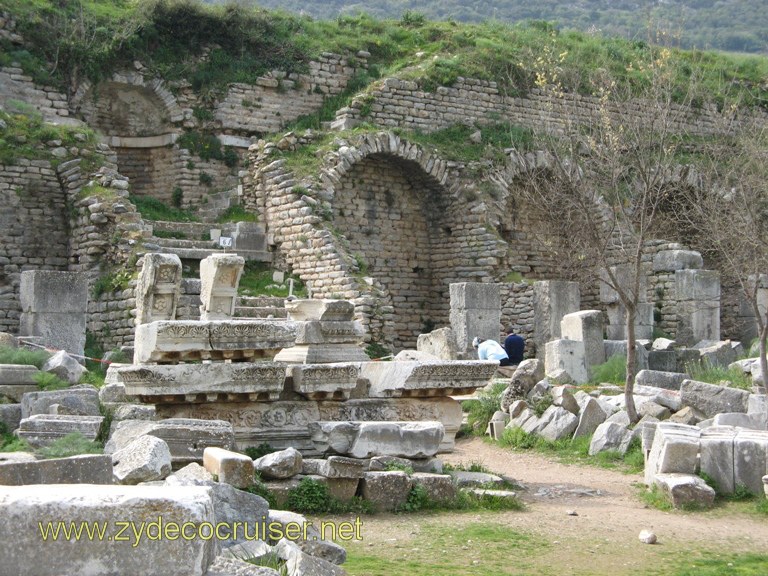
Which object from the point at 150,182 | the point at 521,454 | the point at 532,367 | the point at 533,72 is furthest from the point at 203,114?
the point at 521,454

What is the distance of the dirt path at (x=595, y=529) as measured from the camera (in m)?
8.12

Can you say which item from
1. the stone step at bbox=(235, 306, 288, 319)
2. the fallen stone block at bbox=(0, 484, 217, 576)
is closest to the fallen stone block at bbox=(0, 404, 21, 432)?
the fallen stone block at bbox=(0, 484, 217, 576)

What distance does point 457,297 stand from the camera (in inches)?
779

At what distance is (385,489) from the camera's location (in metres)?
9.48

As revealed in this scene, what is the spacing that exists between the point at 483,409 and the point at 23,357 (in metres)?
5.79

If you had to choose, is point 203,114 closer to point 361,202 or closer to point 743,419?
point 361,202

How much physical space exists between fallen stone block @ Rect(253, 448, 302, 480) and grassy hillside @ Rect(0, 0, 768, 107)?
52.3ft

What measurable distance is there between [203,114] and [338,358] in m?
13.5

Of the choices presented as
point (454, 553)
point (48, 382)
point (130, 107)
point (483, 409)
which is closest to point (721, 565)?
point (454, 553)

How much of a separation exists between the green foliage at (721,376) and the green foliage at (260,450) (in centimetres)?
689

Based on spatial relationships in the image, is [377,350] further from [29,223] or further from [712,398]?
[712,398]

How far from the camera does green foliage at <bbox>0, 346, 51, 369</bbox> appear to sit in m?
13.0

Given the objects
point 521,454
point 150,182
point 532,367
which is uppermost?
point 150,182

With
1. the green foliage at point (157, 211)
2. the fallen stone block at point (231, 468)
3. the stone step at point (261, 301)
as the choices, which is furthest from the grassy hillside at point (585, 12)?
the fallen stone block at point (231, 468)
